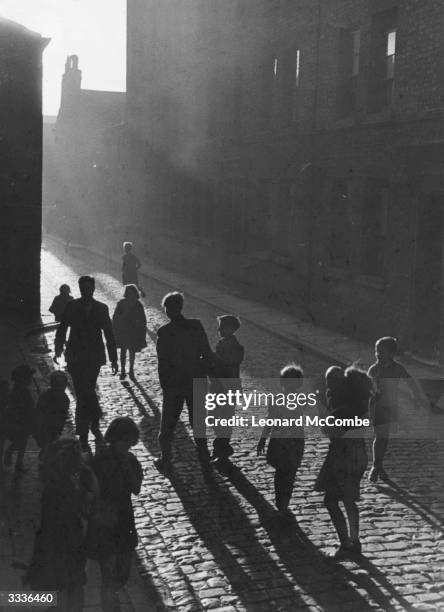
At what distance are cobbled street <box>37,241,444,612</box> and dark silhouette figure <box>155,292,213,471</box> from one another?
53 cm

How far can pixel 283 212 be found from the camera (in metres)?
22.5

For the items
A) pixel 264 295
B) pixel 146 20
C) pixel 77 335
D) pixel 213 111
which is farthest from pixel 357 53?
pixel 146 20

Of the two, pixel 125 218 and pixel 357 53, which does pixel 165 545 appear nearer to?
pixel 357 53

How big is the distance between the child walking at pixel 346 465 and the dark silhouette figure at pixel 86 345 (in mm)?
3393

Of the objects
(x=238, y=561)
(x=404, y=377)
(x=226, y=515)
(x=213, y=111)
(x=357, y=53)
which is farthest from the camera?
(x=213, y=111)

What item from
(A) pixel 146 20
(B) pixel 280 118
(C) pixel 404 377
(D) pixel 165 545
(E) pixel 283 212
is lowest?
(D) pixel 165 545

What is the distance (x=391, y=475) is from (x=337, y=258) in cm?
1121

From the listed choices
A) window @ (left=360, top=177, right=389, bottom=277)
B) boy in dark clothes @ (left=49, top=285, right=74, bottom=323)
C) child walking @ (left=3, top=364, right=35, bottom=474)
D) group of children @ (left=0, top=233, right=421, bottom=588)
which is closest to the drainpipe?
window @ (left=360, top=177, right=389, bottom=277)

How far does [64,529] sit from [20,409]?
2.99 m

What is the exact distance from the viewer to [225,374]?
876 centimetres

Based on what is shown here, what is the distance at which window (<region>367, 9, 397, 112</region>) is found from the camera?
1742 centimetres

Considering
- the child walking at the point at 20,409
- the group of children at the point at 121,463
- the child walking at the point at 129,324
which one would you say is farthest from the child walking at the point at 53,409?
the child walking at the point at 129,324

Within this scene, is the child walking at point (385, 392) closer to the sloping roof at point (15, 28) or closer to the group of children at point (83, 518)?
the group of children at point (83, 518)

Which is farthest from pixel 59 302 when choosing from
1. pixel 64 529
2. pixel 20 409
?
pixel 64 529
